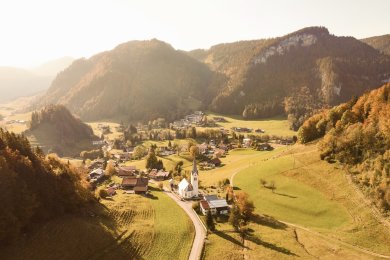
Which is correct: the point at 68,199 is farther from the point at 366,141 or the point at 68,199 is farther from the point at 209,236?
the point at 366,141

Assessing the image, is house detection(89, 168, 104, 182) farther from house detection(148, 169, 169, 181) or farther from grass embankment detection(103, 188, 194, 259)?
grass embankment detection(103, 188, 194, 259)

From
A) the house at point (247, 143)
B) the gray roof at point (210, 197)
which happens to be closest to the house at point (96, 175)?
the gray roof at point (210, 197)

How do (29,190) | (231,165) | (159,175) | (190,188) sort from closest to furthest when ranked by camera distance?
(29,190) → (190,188) → (159,175) → (231,165)

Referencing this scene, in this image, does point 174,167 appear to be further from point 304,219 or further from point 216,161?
point 304,219

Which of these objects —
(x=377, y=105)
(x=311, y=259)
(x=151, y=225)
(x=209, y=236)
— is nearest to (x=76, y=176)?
(x=151, y=225)

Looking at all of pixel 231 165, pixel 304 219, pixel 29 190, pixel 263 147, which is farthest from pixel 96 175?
pixel 263 147
